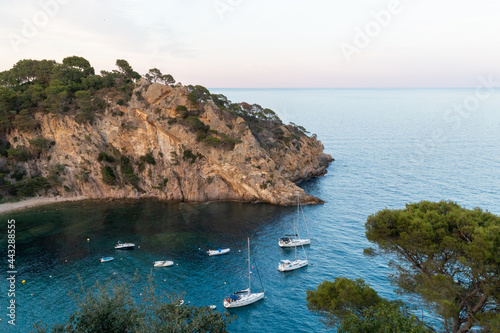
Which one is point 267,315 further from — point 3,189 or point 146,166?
point 3,189

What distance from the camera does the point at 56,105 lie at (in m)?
64.9

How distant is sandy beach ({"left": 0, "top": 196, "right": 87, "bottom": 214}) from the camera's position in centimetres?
5783

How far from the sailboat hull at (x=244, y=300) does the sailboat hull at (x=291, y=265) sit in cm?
581

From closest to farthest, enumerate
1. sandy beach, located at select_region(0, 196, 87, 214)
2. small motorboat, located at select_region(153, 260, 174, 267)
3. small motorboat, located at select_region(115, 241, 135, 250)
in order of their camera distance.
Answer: small motorboat, located at select_region(153, 260, 174, 267) → small motorboat, located at select_region(115, 241, 135, 250) → sandy beach, located at select_region(0, 196, 87, 214)

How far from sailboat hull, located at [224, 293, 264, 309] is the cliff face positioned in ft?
96.3

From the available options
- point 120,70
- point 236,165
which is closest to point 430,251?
point 236,165

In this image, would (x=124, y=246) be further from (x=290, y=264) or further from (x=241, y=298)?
(x=290, y=264)

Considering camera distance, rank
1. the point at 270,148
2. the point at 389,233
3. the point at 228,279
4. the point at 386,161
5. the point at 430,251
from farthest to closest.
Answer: the point at 386,161 → the point at 270,148 → the point at 228,279 → the point at 389,233 → the point at 430,251

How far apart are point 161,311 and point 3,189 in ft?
205

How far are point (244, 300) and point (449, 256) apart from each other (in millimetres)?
21337

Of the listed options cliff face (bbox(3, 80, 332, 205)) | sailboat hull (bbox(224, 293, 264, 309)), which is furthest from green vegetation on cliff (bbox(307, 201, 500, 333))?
cliff face (bbox(3, 80, 332, 205))

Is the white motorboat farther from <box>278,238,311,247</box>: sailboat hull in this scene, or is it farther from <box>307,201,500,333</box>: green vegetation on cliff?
<box>307,201,500,333</box>: green vegetation on cliff

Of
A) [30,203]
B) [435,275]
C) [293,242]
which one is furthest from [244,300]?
[30,203]

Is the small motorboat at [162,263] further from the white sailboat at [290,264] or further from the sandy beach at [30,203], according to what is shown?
the sandy beach at [30,203]
